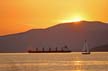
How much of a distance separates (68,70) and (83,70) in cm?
357

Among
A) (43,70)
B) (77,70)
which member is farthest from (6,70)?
(77,70)

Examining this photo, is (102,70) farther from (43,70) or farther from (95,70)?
(43,70)

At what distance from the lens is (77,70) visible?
367 ft

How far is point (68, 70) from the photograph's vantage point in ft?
364

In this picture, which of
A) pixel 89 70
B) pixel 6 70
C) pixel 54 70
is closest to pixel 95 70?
pixel 89 70

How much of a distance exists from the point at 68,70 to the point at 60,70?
6.53ft

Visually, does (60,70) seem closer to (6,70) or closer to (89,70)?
(89,70)

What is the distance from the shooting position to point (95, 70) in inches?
4385

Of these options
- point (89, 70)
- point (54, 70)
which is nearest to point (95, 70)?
point (89, 70)

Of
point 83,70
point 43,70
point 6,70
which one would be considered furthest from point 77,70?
point 6,70

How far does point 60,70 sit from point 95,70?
8136 millimetres

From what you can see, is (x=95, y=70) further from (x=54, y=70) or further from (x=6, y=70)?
(x=6, y=70)

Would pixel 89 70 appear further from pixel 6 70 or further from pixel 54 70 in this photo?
pixel 6 70

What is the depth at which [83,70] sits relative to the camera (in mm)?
111688
